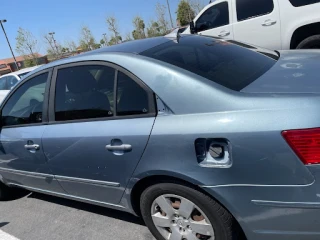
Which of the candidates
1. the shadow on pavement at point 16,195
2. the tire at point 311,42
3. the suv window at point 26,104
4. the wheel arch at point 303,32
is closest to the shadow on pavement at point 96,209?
the shadow on pavement at point 16,195

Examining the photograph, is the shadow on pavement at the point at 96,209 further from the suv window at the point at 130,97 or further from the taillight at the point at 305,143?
the taillight at the point at 305,143

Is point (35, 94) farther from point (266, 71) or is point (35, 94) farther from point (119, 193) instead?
point (266, 71)

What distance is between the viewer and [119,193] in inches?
97.8

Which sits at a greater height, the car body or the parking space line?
the car body

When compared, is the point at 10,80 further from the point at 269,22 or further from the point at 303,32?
the point at 303,32

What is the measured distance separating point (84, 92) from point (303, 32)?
474 cm

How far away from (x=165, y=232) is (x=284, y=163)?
113 cm

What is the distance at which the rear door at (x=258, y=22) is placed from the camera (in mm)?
6129

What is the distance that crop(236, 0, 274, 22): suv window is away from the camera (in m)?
6.18

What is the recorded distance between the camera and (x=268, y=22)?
620 cm

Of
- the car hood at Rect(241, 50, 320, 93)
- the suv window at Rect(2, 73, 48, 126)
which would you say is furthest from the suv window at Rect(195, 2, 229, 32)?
the suv window at Rect(2, 73, 48, 126)

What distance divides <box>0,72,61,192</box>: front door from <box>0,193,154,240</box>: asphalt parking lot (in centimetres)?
38

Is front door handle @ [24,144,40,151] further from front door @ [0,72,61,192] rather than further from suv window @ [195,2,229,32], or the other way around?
suv window @ [195,2,229,32]

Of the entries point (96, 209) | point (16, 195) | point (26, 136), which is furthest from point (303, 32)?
point (16, 195)
